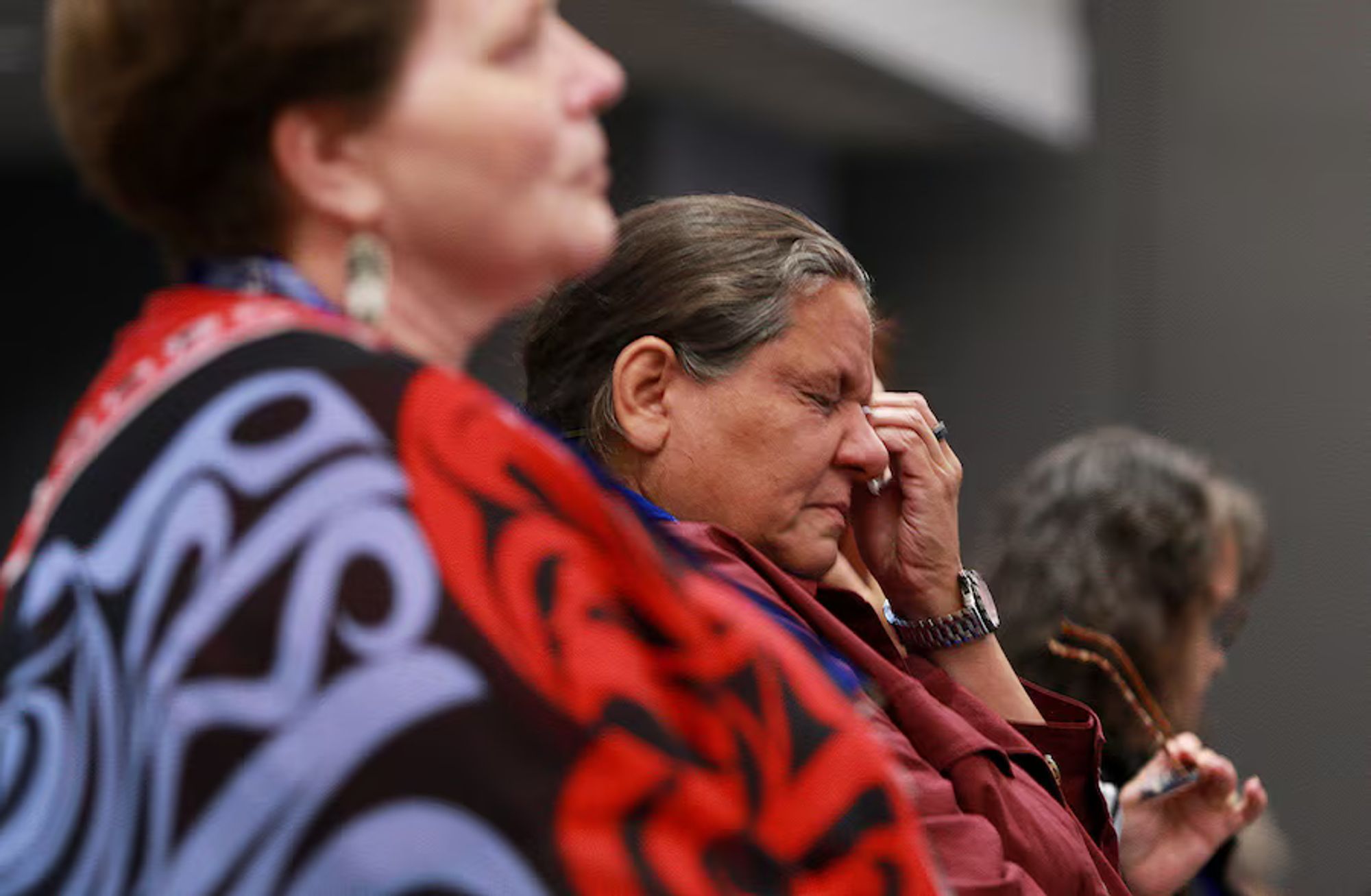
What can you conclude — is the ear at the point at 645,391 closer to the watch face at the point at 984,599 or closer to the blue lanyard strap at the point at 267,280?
the watch face at the point at 984,599

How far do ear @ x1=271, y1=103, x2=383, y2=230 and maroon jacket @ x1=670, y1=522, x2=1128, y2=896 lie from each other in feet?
2.02

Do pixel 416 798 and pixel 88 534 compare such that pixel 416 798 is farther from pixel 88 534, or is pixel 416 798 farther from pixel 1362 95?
pixel 1362 95

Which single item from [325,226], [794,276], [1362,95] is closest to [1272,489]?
[1362,95]

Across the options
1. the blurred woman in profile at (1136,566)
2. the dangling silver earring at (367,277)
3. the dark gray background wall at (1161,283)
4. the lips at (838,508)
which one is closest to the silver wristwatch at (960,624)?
the lips at (838,508)

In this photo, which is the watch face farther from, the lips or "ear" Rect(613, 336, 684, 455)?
"ear" Rect(613, 336, 684, 455)

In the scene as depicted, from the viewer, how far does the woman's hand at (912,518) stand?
174 cm

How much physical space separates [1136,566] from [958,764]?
4.27 ft

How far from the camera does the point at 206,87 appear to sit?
32.9 inches

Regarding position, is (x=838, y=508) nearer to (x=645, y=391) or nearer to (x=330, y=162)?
(x=645, y=391)

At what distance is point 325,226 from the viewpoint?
87 centimetres

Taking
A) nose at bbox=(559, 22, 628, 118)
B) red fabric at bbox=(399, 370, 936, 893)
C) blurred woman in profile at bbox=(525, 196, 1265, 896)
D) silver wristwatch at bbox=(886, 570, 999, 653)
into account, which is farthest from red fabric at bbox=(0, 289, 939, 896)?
silver wristwatch at bbox=(886, 570, 999, 653)

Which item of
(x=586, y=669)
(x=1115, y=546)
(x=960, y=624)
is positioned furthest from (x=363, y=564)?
(x=1115, y=546)

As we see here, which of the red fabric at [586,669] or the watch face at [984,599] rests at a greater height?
the red fabric at [586,669]

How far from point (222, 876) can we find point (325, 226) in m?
0.30
